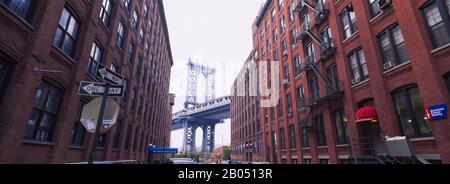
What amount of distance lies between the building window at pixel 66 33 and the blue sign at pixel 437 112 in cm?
1794

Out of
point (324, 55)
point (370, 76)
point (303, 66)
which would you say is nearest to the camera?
point (370, 76)

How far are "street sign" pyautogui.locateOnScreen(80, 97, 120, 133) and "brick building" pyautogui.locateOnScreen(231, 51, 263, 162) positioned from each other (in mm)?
33097

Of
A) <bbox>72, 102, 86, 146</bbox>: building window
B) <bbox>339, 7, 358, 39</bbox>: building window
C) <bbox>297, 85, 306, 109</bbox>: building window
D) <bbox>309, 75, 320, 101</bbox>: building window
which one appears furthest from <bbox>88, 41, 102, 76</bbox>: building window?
<bbox>339, 7, 358, 39</bbox>: building window

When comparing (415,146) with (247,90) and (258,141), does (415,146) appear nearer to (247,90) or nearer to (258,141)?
(258,141)

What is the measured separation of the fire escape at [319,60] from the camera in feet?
58.8

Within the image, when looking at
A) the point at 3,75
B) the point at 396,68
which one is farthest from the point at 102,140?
the point at 396,68

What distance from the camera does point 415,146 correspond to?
11.5 m

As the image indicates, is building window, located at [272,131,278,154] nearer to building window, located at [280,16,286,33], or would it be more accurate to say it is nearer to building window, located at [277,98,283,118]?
building window, located at [277,98,283,118]

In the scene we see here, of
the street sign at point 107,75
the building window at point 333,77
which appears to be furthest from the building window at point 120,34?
the building window at point 333,77

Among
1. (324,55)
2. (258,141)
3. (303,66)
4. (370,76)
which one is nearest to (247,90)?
(258,141)
